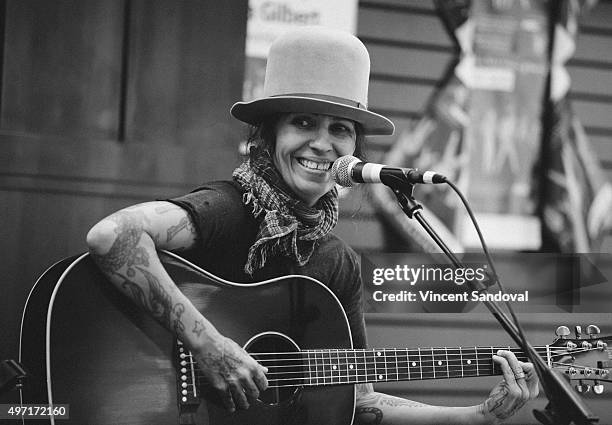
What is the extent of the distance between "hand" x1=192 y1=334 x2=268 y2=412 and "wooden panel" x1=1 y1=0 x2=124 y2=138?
5.50 feet

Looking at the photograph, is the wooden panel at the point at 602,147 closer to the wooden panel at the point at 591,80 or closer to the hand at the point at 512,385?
the wooden panel at the point at 591,80

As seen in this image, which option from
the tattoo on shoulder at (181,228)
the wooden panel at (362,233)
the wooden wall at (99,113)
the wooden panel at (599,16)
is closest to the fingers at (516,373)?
the tattoo on shoulder at (181,228)

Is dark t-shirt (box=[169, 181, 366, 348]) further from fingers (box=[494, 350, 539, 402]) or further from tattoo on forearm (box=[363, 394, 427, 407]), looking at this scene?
fingers (box=[494, 350, 539, 402])

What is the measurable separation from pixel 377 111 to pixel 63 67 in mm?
1834

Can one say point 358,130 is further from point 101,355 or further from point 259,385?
point 101,355

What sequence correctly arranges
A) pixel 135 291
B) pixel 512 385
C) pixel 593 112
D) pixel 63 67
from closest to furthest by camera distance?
pixel 135 291
pixel 512 385
pixel 63 67
pixel 593 112

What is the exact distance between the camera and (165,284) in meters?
2.23

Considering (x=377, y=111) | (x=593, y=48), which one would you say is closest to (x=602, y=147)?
(x=593, y=48)

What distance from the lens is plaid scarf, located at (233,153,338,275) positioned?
2545 mm

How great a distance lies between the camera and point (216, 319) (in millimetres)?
2391

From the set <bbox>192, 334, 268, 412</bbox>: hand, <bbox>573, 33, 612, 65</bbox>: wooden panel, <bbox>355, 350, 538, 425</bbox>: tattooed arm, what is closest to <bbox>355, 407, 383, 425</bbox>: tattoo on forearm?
<bbox>355, 350, 538, 425</bbox>: tattooed arm

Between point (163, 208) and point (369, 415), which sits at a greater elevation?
point (163, 208)

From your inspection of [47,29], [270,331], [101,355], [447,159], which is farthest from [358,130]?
[447,159]

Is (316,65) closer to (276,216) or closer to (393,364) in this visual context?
(276,216)
